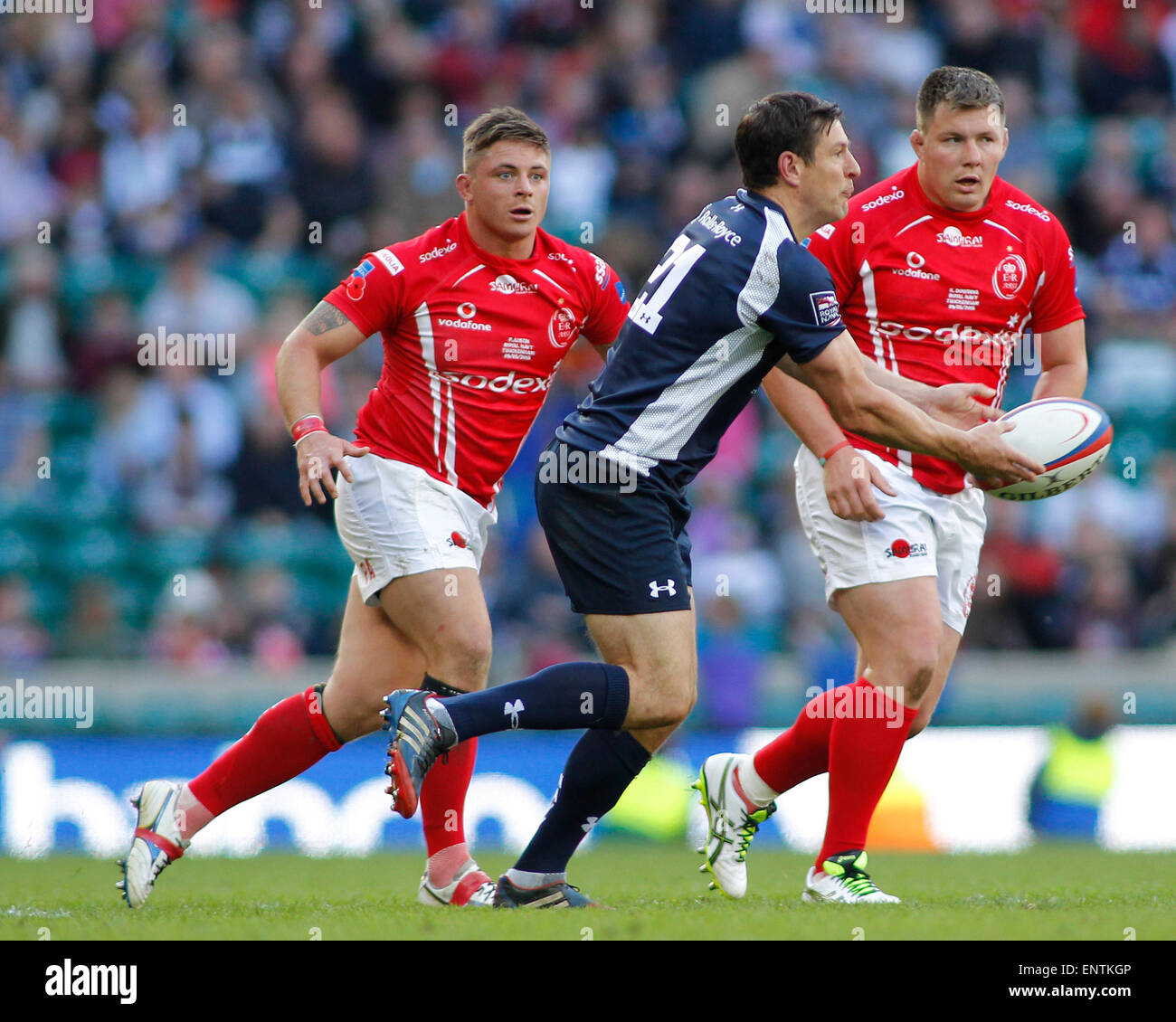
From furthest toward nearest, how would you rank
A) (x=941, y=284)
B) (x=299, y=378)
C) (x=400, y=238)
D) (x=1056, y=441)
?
1. (x=400, y=238)
2. (x=941, y=284)
3. (x=299, y=378)
4. (x=1056, y=441)

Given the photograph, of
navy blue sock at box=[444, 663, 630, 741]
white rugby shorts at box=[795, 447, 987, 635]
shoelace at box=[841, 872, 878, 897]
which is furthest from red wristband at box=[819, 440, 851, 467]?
shoelace at box=[841, 872, 878, 897]

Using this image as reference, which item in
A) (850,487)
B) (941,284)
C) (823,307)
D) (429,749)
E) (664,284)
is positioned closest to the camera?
(429,749)

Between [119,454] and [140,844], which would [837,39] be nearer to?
[119,454]

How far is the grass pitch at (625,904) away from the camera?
468 cm

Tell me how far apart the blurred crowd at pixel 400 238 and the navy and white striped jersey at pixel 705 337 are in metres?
5.33

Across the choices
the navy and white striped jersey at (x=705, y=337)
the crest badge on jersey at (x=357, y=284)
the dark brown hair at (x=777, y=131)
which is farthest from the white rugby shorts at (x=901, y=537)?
the crest badge on jersey at (x=357, y=284)

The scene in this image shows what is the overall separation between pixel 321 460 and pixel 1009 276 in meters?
2.60

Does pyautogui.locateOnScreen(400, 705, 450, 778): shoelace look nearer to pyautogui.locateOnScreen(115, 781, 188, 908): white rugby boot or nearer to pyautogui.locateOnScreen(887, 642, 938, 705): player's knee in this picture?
pyautogui.locateOnScreen(115, 781, 188, 908): white rugby boot

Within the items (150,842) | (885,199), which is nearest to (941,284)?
(885,199)

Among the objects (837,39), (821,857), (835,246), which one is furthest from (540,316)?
(837,39)

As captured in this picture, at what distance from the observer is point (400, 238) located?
1304cm

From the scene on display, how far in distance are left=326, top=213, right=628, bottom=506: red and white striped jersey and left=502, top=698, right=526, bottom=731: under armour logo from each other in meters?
1.26

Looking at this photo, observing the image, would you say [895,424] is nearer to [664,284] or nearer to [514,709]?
[664,284]

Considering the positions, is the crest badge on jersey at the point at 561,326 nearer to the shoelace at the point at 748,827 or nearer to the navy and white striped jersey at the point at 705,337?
the navy and white striped jersey at the point at 705,337
